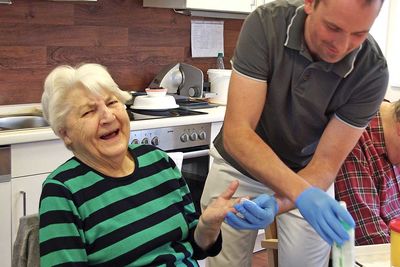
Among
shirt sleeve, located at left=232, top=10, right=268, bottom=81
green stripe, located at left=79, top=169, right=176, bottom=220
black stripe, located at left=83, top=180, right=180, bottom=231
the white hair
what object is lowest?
black stripe, located at left=83, top=180, right=180, bottom=231

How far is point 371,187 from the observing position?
6.24ft

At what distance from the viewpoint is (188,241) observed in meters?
1.58

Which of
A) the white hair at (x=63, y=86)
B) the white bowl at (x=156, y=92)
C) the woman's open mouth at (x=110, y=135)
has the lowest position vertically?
the white bowl at (x=156, y=92)

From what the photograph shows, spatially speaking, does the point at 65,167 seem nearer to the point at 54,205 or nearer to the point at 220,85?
the point at 54,205

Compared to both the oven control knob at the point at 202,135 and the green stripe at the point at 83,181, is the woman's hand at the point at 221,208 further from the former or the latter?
the oven control knob at the point at 202,135

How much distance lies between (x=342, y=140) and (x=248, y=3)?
5.41 ft

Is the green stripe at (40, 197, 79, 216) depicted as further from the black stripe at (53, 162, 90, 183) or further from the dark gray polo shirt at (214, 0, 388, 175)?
the dark gray polo shirt at (214, 0, 388, 175)

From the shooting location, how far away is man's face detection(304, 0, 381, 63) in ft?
4.35

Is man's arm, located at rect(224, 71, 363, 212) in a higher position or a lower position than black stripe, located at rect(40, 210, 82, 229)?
higher

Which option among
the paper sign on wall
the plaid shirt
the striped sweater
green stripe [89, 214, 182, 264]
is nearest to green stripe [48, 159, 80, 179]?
the striped sweater

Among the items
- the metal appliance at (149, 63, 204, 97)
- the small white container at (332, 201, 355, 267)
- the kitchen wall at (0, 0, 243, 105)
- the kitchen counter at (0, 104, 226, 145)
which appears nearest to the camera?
the small white container at (332, 201, 355, 267)

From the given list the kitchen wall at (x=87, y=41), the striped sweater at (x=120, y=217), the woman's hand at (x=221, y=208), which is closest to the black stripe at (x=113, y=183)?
the striped sweater at (x=120, y=217)

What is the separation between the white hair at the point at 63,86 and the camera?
1443 millimetres

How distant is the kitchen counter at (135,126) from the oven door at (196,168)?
0.56ft
